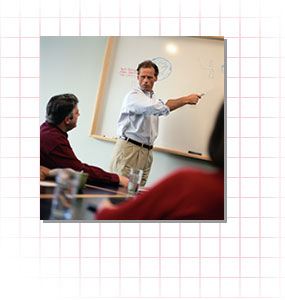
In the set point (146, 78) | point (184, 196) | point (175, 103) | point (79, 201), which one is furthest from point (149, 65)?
point (184, 196)

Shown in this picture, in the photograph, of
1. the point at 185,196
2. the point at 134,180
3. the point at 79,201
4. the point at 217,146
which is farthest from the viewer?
the point at 134,180

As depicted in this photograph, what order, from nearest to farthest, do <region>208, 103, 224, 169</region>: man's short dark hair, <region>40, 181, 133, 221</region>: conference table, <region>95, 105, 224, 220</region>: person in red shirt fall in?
<region>95, 105, 224, 220</region>: person in red shirt
<region>208, 103, 224, 169</region>: man's short dark hair
<region>40, 181, 133, 221</region>: conference table

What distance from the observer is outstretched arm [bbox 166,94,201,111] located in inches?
67.6

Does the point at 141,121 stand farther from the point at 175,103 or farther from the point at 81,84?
the point at 81,84

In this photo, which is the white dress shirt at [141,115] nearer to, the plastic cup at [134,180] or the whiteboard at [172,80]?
the whiteboard at [172,80]

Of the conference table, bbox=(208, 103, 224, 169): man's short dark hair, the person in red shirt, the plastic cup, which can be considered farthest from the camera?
the plastic cup

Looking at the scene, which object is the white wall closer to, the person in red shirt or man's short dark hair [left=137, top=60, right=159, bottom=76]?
man's short dark hair [left=137, top=60, right=159, bottom=76]

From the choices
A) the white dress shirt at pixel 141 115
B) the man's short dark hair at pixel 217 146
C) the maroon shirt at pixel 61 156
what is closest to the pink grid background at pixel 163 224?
the maroon shirt at pixel 61 156

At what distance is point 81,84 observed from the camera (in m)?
1.70

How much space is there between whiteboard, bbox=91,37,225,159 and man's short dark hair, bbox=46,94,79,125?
0.33 ft

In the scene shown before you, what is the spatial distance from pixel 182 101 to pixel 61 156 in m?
0.54

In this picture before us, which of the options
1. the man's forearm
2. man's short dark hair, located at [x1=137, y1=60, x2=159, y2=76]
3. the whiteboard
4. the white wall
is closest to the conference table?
the white wall

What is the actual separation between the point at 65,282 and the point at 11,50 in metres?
0.97

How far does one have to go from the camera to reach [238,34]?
1733 millimetres
